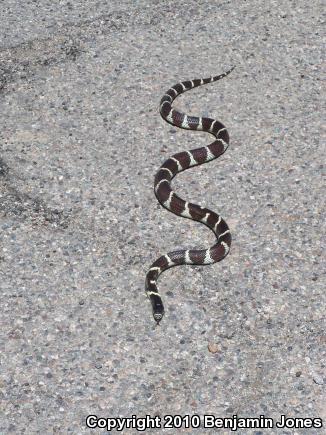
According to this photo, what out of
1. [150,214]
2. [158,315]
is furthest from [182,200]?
[158,315]

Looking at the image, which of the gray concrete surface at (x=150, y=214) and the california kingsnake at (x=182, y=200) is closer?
the gray concrete surface at (x=150, y=214)

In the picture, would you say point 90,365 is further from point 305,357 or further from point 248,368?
point 305,357

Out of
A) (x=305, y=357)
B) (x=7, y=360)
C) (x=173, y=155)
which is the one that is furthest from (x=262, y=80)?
(x=7, y=360)

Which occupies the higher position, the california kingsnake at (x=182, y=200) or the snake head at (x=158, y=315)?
the california kingsnake at (x=182, y=200)

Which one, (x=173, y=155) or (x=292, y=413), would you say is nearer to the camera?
(x=292, y=413)

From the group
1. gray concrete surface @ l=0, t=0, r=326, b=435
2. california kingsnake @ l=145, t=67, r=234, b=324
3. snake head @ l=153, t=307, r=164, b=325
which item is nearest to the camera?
gray concrete surface @ l=0, t=0, r=326, b=435

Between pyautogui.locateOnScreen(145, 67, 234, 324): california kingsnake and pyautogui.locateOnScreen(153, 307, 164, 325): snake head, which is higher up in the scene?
pyautogui.locateOnScreen(145, 67, 234, 324): california kingsnake
